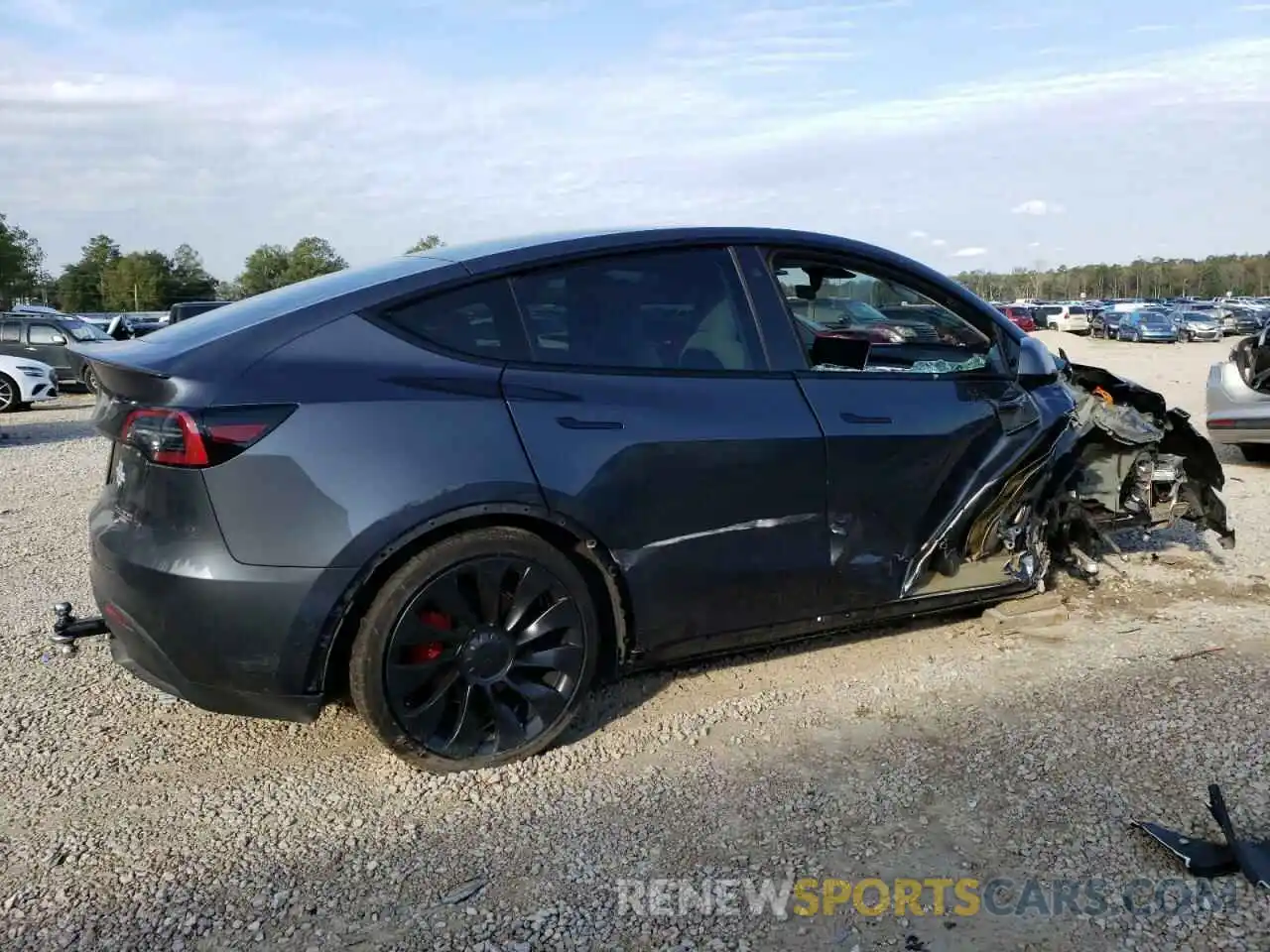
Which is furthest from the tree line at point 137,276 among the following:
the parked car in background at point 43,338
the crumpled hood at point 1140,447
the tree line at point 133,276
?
the crumpled hood at point 1140,447

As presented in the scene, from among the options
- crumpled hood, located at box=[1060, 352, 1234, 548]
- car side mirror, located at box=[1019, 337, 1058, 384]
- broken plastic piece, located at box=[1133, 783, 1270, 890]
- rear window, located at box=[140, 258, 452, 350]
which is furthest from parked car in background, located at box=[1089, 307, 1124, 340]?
rear window, located at box=[140, 258, 452, 350]

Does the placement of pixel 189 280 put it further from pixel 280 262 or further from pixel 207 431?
pixel 207 431

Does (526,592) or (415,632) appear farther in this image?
(526,592)

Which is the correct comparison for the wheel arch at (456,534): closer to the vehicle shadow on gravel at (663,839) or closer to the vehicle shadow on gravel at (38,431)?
the vehicle shadow on gravel at (663,839)

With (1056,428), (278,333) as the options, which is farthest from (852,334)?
(278,333)

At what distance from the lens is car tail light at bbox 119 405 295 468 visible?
115 inches

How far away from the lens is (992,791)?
3162 mm

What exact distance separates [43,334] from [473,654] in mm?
19978

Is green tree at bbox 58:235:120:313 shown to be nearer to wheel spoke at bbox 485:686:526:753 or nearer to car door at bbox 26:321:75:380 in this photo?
car door at bbox 26:321:75:380

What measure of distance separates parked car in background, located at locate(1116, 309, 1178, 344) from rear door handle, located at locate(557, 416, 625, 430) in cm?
4632

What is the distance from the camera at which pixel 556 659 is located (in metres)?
3.34

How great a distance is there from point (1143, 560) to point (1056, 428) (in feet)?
5.34

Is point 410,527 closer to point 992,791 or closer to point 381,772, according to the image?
point 381,772

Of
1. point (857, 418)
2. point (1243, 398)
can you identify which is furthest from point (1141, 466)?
point (1243, 398)
